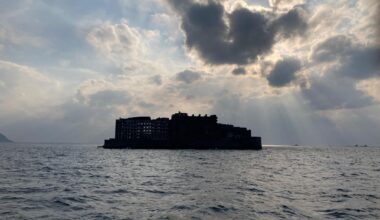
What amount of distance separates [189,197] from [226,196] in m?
3.14

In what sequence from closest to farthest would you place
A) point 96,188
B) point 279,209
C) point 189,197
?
point 279,209 → point 189,197 → point 96,188

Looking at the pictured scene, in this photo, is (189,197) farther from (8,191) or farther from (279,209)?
(8,191)

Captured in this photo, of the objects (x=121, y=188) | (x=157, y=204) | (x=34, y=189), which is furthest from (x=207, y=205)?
(x=34, y=189)

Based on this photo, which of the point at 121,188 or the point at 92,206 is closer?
the point at 92,206

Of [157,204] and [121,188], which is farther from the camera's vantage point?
[121,188]

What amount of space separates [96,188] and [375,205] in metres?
23.5

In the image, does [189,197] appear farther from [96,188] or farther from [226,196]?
[96,188]

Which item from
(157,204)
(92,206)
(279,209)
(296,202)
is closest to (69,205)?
(92,206)

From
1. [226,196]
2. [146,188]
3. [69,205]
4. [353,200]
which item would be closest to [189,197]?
[226,196]

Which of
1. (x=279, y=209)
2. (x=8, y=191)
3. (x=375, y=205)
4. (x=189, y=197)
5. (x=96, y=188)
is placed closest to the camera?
(x=279, y=209)

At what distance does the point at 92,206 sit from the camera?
22.6 meters

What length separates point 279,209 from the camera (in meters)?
22.6

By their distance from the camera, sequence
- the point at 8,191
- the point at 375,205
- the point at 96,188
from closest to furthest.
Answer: the point at 375,205
the point at 8,191
the point at 96,188

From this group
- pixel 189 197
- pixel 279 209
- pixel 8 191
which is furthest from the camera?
pixel 8 191
